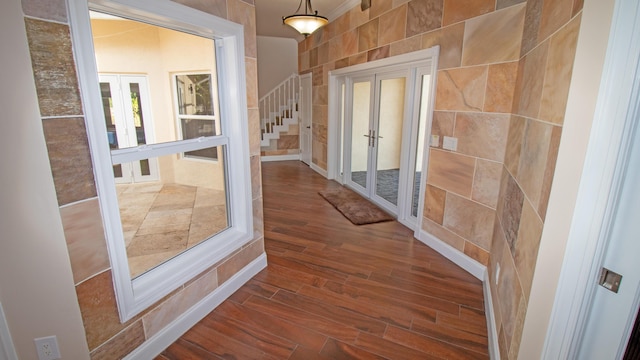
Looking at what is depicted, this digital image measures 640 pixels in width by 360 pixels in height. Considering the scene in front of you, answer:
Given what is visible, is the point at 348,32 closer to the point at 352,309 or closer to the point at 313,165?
the point at 313,165

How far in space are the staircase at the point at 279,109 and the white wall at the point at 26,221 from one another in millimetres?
6545

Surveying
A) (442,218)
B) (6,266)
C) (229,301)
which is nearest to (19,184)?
(6,266)

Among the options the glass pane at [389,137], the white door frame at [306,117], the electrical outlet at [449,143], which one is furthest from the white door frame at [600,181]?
the white door frame at [306,117]

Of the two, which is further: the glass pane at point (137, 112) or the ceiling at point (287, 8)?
the ceiling at point (287, 8)

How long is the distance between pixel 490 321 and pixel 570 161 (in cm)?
154

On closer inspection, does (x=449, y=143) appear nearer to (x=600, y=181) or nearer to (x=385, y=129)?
(x=385, y=129)

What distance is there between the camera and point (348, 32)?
4.83 metres

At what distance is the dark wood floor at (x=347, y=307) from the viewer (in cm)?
196

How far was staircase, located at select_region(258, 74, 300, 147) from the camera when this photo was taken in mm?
7836

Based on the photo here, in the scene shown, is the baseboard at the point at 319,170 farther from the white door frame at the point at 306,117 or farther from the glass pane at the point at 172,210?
the glass pane at the point at 172,210

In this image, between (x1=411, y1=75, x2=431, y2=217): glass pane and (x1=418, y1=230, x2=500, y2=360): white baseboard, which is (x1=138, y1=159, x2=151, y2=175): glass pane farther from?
(x1=411, y1=75, x2=431, y2=217): glass pane

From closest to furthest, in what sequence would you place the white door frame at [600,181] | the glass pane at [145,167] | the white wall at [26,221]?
the white door frame at [600,181] < the white wall at [26,221] < the glass pane at [145,167]

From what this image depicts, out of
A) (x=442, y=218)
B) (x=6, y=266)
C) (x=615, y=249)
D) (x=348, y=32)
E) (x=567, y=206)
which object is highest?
(x=348, y=32)

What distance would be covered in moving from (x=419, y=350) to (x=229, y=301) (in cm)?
145
